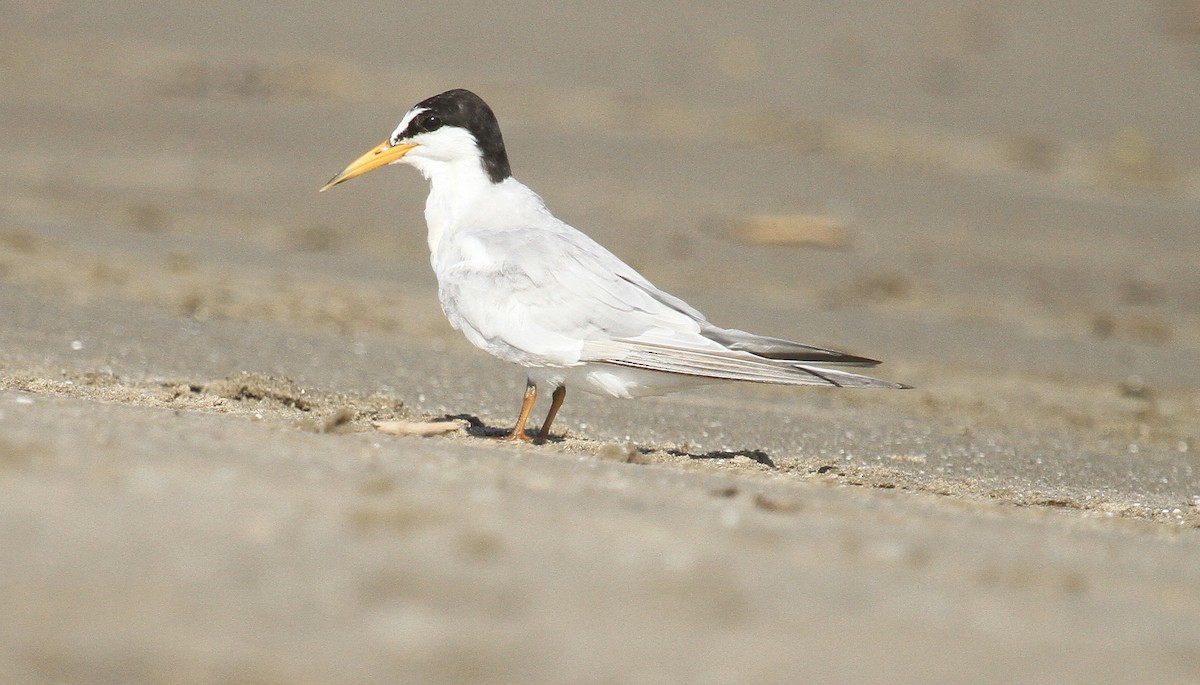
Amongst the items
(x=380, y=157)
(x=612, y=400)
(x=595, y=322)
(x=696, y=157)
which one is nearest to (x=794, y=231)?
(x=696, y=157)

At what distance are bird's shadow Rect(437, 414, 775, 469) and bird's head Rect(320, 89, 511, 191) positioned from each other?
0.83 meters

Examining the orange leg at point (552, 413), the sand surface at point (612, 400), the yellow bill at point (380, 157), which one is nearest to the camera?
the sand surface at point (612, 400)

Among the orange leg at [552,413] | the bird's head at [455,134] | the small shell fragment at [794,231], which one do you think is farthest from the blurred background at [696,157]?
the orange leg at [552,413]

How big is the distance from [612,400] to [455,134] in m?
1.47

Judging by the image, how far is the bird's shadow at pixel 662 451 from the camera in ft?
16.3

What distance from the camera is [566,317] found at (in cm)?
475

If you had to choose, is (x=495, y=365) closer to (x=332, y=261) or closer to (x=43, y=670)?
(x=332, y=261)

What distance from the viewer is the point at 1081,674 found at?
260 cm

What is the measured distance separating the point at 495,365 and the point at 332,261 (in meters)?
2.51

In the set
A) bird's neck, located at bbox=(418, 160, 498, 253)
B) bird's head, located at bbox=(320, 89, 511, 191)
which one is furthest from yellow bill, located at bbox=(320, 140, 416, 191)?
bird's neck, located at bbox=(418, 160, 498, 253)

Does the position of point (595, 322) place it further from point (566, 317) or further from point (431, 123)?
point (431, 123)

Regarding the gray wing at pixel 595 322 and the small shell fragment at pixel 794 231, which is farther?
the small shell fragment at pixel 794 231

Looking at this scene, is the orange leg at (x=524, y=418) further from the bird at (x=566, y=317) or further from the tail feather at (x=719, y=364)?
the tail feather at (x=719, y=364)

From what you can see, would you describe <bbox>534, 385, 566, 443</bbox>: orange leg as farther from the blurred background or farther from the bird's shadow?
the blurred background
